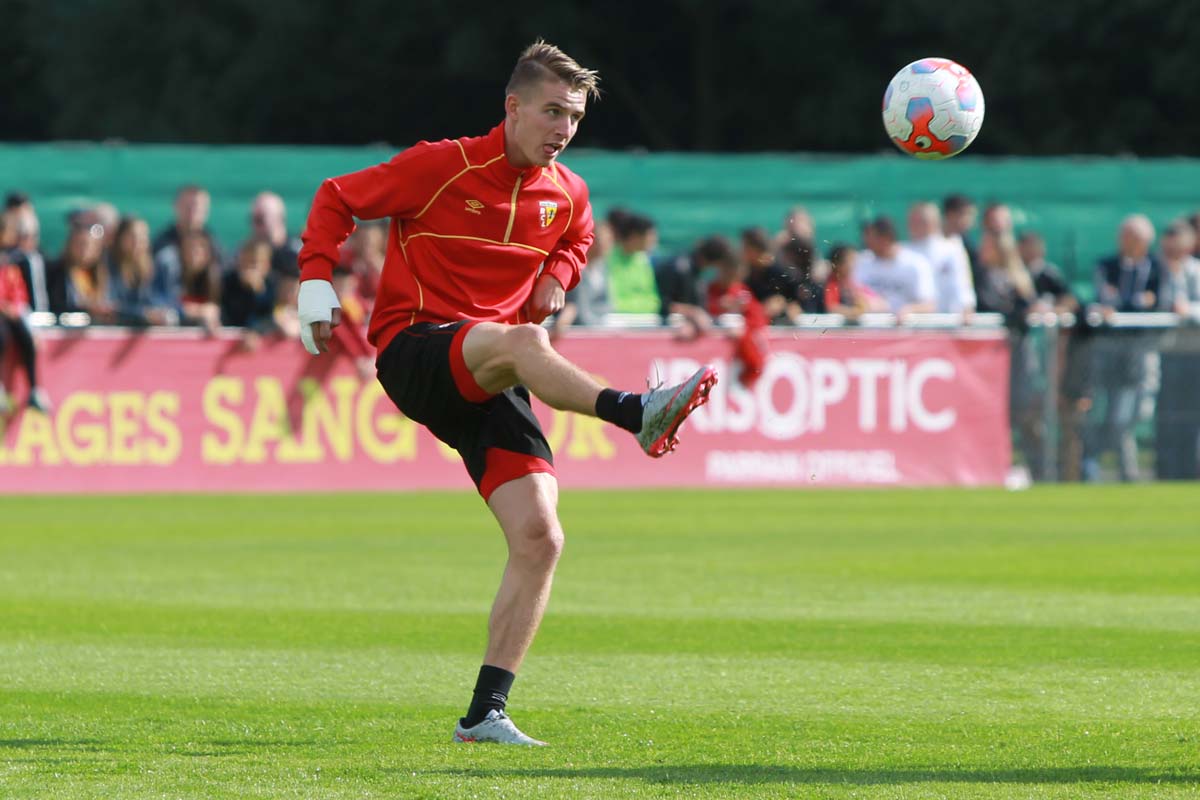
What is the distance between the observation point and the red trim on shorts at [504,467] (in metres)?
7.48

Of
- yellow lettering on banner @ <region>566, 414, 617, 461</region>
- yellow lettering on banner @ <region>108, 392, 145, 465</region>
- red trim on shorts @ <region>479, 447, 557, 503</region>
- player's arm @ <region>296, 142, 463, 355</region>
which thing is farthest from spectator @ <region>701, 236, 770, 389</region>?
red trim on shorts @ <region>479, 447, 557, 503</region>

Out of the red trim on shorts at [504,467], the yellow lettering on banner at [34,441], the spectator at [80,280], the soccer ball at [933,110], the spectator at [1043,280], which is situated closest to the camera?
the red trim on shorts at [504,467]

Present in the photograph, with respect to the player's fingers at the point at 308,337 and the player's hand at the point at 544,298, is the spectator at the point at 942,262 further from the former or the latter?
the player's fingers at the point at 308,337

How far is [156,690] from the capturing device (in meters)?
8.45

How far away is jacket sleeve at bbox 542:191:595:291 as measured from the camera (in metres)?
8.05

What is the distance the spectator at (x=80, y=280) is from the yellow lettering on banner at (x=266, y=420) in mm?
1421

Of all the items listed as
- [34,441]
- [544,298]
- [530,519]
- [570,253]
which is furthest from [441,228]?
[34,441]

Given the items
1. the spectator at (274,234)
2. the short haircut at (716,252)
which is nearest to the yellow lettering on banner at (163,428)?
the spectator at (274,234)

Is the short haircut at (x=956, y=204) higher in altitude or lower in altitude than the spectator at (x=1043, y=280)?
higher

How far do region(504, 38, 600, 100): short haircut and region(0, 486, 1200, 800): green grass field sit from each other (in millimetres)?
2122

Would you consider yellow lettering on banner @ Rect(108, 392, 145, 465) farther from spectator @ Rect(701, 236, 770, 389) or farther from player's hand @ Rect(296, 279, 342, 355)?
player's hand @ Rect(296, 279, 342, 355)

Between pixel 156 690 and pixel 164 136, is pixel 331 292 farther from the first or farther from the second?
pixel 164 136

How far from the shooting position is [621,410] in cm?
697

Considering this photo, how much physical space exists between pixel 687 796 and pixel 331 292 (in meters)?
2.32
